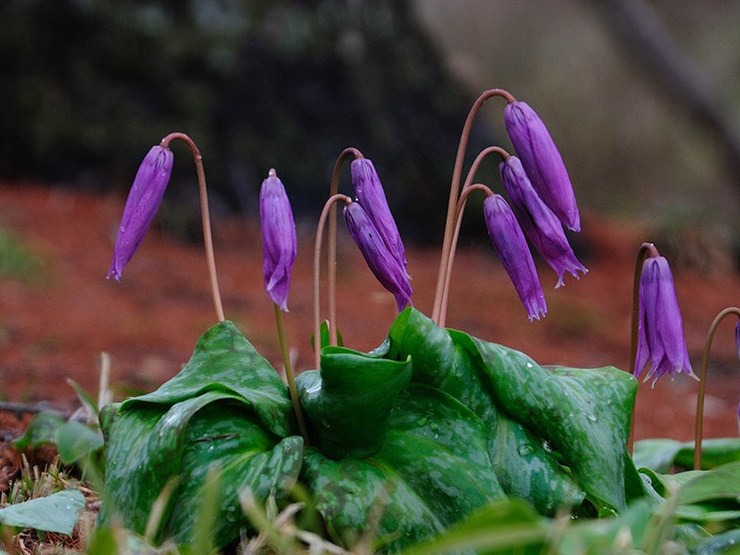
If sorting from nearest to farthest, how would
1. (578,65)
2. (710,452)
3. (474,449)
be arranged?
(474,449) → (710,452) → (578,65)

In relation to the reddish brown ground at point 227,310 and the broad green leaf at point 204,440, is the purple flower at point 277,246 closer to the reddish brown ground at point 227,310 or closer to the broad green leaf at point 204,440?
the broad green leaf at point 204,440

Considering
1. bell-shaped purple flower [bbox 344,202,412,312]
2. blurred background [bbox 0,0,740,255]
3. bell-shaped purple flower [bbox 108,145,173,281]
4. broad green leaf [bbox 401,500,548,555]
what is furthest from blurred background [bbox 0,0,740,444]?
broad green leaf [bbox 401,500,548,555]

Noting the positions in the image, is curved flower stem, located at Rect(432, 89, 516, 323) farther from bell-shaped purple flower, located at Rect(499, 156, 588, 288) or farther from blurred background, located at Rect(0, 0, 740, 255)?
blurred background, located at Rect(0, 0, 740, 255)

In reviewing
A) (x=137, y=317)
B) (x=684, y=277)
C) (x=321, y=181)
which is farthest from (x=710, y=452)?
(x=684, y=277)

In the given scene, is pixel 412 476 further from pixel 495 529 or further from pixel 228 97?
A: pixel 228 97

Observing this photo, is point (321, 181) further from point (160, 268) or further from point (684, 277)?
point (684, 277)

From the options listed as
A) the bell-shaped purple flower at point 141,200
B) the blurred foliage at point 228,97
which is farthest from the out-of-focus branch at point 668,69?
the bell-shaped purple flower at point 141,200

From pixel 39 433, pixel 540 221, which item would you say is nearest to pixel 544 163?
pixel 540 221
